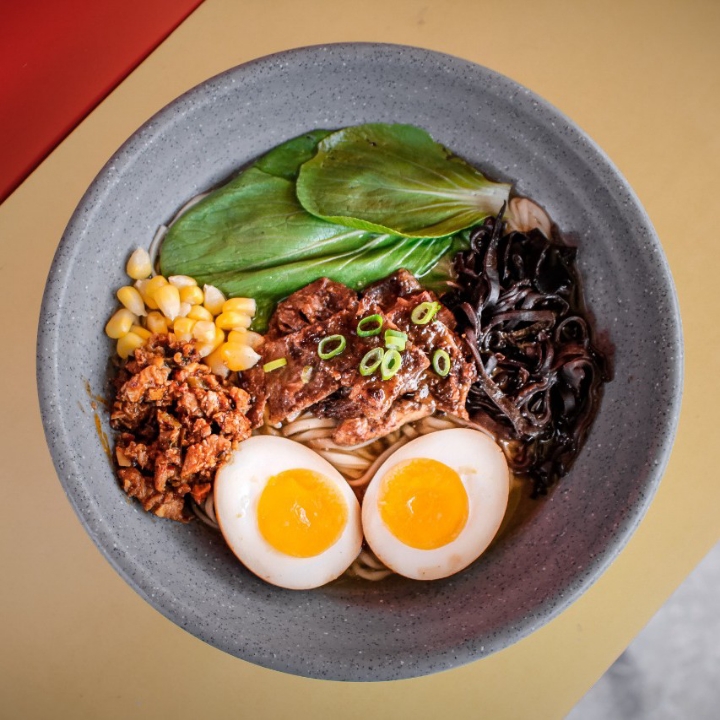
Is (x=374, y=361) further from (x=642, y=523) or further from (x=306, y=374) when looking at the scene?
(x=642, y=523)

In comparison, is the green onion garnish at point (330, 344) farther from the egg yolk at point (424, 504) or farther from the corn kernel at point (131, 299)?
the corn kernel at point (131, 299)

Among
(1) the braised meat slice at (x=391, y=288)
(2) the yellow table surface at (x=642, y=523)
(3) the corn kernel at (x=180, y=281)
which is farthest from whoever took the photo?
(2) the yellow table surface at (x=642, y=523)

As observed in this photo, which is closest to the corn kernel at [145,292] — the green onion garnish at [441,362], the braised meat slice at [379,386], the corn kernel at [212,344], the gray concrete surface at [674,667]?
the corn kernel at [212,344]

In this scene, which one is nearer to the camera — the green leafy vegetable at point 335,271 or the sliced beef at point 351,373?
the sliced beef at point 351,373

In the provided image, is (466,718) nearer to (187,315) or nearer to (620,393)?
(620,393)

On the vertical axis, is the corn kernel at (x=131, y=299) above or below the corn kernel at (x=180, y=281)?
below

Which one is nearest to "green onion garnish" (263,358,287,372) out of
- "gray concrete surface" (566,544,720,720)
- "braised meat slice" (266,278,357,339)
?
"braised meat slice" (266,278,357,339)

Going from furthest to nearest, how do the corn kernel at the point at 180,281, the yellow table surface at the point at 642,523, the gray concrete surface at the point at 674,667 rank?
the gray concrete surface at the point at 674,667 < the yellow table surface at the point at 642,523 < the corn kernel at the point at 180,281
